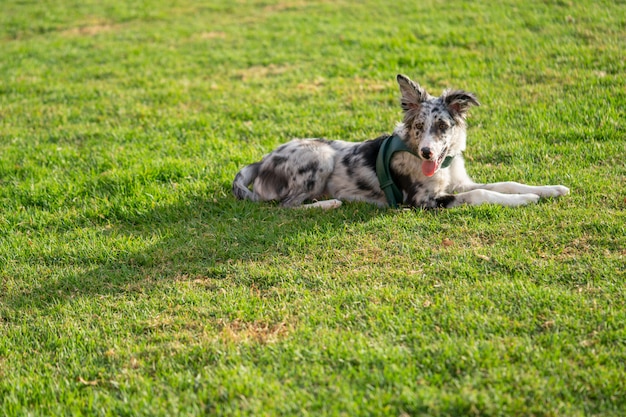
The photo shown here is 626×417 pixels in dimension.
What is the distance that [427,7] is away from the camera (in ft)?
45.6

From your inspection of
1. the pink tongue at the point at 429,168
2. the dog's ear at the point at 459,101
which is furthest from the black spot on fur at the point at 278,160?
the dog's ear at the point at 459,101

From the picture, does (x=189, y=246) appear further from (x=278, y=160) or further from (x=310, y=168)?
(x=310, y=168)

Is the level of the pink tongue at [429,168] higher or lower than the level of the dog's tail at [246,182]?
higher

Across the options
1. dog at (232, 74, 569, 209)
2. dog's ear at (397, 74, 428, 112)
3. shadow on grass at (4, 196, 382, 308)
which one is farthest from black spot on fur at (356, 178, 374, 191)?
dog's ear at (397, 74, 428, 112)

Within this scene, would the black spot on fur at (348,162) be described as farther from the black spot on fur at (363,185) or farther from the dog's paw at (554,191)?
the dog's paw at (554,191)

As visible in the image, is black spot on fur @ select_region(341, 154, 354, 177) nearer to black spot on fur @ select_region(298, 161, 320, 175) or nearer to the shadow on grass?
black spot on fur @ select_region(298, 161, 320, 175)

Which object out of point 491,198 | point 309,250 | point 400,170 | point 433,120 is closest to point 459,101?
point 433,120

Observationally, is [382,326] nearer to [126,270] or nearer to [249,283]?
[249,283]

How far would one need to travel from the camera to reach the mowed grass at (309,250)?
159 inches

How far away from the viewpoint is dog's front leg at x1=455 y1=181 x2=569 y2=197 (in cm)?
629

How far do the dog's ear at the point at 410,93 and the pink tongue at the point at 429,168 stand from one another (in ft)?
1.94

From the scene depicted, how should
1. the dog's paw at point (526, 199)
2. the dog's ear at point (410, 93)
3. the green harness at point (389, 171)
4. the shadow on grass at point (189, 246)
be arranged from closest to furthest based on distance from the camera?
the shadow on grass at point (189, 246) < the dog's paw at point (526, 199) < the dog's ear at point (410, 93) < the green harness at point (389, 171)

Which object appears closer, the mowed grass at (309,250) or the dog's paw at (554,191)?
the mowed grass at (309,250)

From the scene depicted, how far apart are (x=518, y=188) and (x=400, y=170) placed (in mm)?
1163
